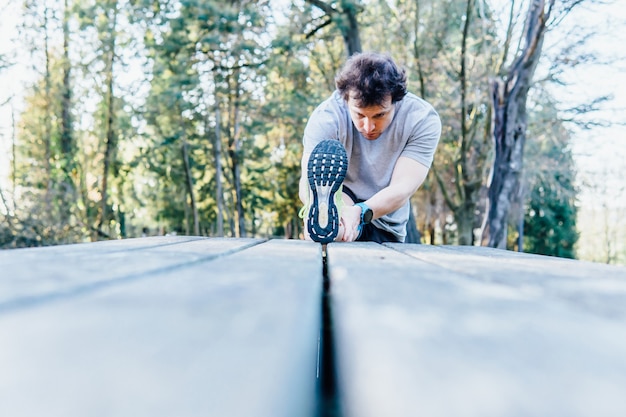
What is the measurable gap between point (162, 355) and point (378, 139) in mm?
2159

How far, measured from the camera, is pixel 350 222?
1.87m

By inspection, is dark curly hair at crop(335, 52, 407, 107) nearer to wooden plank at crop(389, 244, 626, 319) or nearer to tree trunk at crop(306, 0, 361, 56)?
wooden plank at crop(389, 244, 626, 319)

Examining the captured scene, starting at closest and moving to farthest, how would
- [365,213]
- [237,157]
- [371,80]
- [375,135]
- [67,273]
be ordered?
[67,273], [365,213], [371,80], [375,135], [237,157]

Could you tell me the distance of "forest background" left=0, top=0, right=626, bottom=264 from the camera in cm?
698

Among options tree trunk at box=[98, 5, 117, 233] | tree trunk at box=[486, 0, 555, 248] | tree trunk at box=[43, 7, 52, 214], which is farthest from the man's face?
tree trunk at box=[98, 5, 117, 233]

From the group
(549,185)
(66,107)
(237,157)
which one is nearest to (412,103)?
(237,157)

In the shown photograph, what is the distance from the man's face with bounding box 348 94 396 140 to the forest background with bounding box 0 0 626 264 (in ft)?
12.1

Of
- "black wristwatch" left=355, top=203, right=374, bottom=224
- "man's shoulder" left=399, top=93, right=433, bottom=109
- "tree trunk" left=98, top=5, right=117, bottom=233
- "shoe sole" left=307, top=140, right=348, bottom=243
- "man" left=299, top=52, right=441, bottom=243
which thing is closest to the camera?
"shoe sole" left=307, top=140, right=348, bottom=243

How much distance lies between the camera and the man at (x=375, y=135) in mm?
2123

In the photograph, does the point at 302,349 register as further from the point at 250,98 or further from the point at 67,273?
the point at 250,98

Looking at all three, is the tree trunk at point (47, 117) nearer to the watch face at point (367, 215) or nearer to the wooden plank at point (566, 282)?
the watch face at point (367, 215)

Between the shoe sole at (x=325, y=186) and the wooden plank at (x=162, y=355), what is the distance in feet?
3.70

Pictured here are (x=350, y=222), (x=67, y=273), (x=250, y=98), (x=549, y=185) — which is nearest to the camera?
(x=67, y=273)

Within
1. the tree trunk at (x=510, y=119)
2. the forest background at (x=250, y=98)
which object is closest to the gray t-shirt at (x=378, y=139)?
the forest background at (x=250, y=98)
